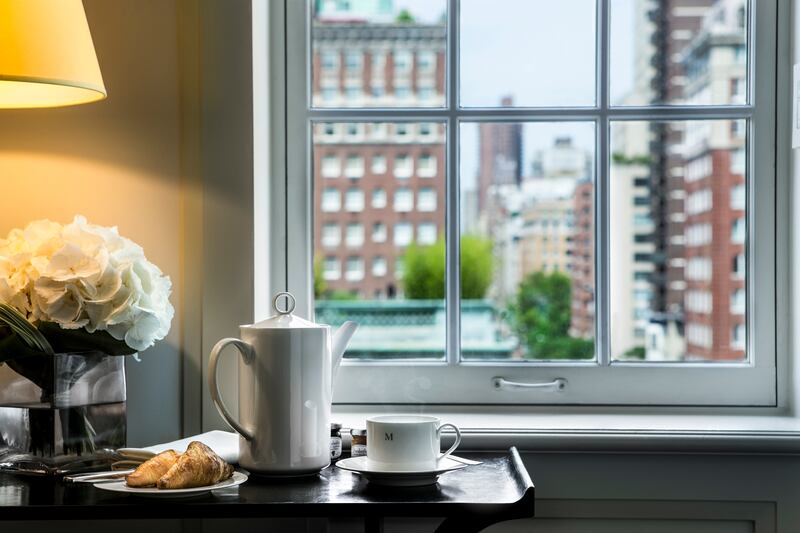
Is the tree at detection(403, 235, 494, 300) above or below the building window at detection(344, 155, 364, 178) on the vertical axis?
below

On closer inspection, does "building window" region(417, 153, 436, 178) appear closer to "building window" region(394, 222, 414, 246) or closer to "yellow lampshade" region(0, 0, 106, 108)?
"building window" region(394, 222, 414, 246)

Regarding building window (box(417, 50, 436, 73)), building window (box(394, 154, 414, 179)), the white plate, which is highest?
Answer: building window (box(417, 50, 436, 73))

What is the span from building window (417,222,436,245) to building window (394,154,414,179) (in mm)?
103

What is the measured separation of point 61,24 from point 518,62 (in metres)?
0.87

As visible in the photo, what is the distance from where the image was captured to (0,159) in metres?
1.59

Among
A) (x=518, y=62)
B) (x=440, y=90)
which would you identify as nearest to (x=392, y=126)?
(x=440, y=90)

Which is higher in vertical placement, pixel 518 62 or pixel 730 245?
pixel 518 62

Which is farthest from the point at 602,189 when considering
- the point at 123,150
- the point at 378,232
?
the point at 123,150

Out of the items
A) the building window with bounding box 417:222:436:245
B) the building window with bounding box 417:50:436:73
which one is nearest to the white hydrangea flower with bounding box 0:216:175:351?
the building window with bounding box 417:222:436:245

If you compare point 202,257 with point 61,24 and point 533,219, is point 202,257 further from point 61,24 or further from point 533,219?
point 533,219

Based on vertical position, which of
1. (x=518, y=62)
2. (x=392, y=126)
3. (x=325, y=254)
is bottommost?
(x=325, y=254)

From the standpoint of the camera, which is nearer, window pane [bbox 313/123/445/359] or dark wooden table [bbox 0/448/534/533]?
dark wooden table [bbox 0/448/534/533]

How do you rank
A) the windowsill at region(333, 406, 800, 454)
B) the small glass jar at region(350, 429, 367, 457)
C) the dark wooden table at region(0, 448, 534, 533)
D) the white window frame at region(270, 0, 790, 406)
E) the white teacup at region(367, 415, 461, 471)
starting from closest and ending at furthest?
the dark wooden table at region(0, 448, 534, 533) → the white teacup at region(367, 415, 461, 471) → the small glass jar at region(350, 429, 367, 457) → the windowsill at region(333, 406, 800, 454) → the white window frame at region(270, 0, 790, 406)

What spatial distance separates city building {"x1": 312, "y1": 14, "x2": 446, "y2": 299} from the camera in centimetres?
180
